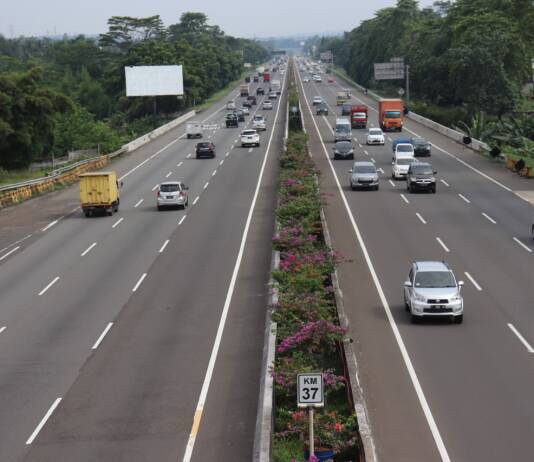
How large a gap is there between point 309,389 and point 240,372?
891 cm

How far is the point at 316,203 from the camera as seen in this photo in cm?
4203

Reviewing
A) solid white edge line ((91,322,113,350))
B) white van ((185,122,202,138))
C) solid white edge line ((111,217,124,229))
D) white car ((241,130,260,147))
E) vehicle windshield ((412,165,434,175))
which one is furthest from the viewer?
white van ((185,122,202,138))

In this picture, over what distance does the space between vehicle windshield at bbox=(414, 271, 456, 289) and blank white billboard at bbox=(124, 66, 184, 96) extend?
10160 cm

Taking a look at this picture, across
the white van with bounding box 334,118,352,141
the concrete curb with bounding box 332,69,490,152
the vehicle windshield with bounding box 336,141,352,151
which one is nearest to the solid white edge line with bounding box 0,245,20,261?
the vehicle windshield with bounding box 336,141,352,151

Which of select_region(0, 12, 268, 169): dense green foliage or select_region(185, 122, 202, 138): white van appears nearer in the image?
select_region(0, 12, 268, 169): dense green foliage

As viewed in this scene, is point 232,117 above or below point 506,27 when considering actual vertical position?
below

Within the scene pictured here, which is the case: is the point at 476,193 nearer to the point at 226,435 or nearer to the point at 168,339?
the point at 168,339

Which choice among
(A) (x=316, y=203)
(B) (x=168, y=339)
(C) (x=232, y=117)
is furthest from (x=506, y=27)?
(B) (x=168, y=339)

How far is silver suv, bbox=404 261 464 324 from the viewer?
89.3 feet

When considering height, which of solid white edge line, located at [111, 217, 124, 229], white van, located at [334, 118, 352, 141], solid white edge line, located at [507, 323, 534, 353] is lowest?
white van, located at [334, 118, 352, 141]

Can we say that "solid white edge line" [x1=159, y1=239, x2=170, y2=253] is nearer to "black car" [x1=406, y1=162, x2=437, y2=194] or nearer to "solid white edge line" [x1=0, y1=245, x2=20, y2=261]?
"solid white edge line" [x1=0, y1=245, x2=20, y2=261]

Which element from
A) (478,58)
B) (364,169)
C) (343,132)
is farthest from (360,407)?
(478,58)

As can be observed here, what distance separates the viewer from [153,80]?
127 meters

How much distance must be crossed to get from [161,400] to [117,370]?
2838 mm
